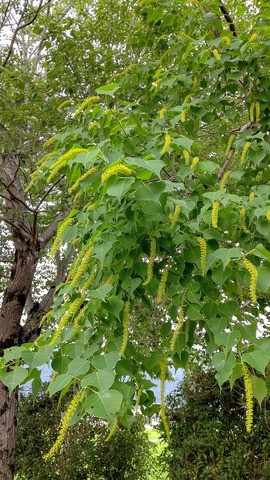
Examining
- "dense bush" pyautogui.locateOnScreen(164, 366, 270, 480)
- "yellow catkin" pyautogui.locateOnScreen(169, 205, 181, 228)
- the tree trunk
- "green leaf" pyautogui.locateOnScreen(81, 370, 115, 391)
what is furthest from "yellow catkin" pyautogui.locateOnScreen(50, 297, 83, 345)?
the tree trunk

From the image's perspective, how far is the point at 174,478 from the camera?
4.39 meters

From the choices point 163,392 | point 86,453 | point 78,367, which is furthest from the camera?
point 86,453

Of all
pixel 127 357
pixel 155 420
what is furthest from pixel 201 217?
pixel 155 420

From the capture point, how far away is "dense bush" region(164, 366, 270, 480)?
13.2 ft

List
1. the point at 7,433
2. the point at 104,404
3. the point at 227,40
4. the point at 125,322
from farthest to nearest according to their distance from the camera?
the point at 7,433, the point at 227,40, the point at 125,322, the point at 104,404

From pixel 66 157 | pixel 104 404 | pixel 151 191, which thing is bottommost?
pixel 104 404

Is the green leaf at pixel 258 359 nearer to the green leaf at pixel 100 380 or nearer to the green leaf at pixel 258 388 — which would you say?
the green leaf at pixel 258 388

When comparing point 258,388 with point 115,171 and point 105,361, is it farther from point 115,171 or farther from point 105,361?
point 115,171

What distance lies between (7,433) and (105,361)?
11.7 feet

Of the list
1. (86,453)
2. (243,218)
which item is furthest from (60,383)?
(86,453)

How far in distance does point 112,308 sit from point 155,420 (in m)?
3.56

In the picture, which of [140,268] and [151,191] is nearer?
[151,191]

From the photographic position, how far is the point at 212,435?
4.21 m

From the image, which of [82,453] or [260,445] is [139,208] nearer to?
[260,445]
